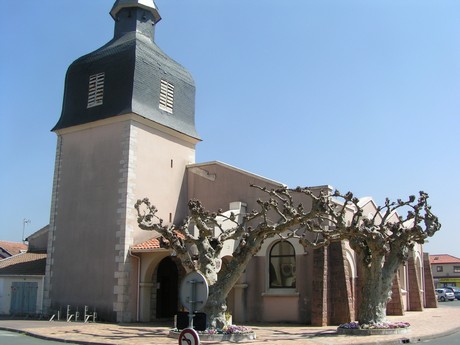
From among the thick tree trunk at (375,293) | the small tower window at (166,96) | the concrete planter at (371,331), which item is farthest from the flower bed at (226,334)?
the small tower window at (166,96)

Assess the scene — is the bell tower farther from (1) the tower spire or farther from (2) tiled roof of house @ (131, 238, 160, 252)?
(2) tiled roof of house @ (131, 238, 160, 252)

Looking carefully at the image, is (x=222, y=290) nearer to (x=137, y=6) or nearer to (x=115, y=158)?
(x=115, y=158)

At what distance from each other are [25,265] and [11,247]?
79.8 feet

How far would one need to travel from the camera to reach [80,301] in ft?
74.4

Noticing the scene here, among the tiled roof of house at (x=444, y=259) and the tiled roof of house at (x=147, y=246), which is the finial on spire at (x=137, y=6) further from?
the tiled roof of house at (x=444, y=259)

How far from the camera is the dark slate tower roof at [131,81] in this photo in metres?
23.7

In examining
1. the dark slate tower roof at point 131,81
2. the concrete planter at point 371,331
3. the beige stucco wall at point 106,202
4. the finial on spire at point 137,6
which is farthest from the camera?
the finial on spire at point 137,6

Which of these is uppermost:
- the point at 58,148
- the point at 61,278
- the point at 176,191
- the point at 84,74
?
the point at 84,74

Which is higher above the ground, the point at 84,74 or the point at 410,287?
the point at 84,74

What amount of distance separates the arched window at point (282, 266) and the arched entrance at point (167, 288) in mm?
5109

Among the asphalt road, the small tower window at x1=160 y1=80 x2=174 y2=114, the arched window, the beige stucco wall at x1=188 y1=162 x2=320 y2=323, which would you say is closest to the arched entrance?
the beige stucco wall at x1=188 y1=162 x2=320 y2=323

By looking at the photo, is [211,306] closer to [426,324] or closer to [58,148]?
[426,324]

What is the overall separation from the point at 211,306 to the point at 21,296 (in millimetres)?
13143

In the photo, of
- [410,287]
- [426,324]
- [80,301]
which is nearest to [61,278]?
[80,301]
